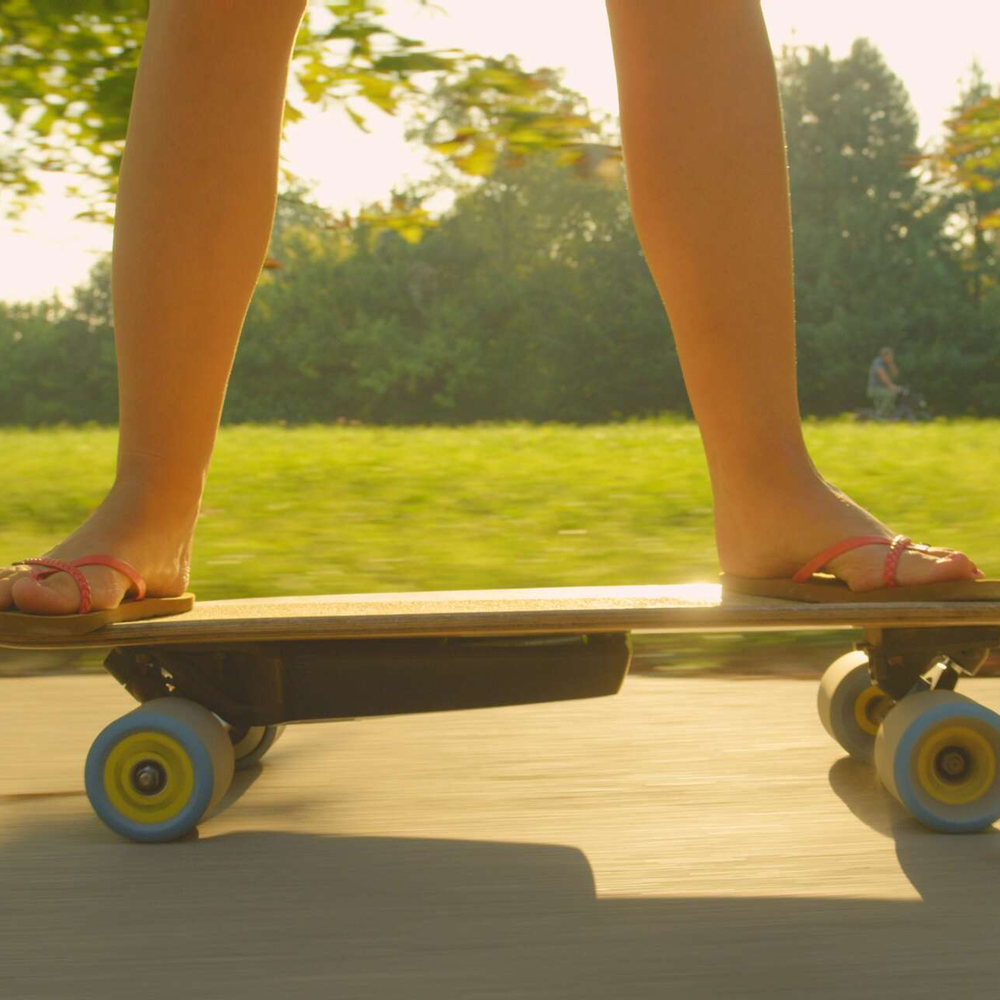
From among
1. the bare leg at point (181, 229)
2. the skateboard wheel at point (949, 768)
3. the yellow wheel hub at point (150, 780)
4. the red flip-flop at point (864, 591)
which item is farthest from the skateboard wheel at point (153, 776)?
the skateboard wheel at point (949, 768)

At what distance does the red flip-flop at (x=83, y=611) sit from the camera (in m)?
1.71

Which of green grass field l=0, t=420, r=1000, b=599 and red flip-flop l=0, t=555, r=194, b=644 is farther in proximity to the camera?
green grass field l=0, t=420, r=1000, b=599

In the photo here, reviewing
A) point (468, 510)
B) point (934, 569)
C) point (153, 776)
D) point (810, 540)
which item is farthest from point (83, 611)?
point (468, 510)

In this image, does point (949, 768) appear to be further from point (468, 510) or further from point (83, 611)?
point (468, 510)

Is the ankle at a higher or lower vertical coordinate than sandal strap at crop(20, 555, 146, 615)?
higher

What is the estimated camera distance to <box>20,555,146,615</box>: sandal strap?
175cm

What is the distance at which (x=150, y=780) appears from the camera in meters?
1.73

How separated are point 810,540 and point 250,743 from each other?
852 mm

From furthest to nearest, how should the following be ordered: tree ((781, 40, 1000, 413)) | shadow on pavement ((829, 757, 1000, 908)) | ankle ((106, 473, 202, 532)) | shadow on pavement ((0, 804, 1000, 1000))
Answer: tree ((781, 40, 1000, 413)) → ankle ((106, 473, 202, 532)) → shadow on pavement ((829, 757, 1000, 908)) → shadow on pavement ((0, 804, 1000, 1000))

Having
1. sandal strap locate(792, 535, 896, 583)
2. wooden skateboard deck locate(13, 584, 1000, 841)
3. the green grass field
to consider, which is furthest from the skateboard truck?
the green grass field

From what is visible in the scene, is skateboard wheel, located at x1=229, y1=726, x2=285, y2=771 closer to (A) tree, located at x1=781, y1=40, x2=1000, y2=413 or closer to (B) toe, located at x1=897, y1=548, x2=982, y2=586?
(B) toe, located at x1=897, y1=548, x2=982, y2=586

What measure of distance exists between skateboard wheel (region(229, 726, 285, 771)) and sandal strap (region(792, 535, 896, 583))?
795 millimetres

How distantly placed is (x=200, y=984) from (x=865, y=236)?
44946mm

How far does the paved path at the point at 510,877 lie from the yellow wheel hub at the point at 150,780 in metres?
0.06
